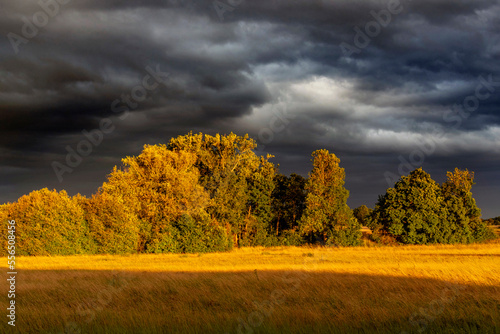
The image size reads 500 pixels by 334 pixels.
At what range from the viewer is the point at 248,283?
2045 centimetres

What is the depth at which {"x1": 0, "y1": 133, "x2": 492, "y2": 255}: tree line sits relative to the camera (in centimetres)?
4741

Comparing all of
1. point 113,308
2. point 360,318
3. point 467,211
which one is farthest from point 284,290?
point 467,211

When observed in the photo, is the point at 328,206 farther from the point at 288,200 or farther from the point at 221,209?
the point at 221,209

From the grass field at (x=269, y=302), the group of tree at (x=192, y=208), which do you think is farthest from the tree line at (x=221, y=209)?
the grass field at (x=269, y=302)

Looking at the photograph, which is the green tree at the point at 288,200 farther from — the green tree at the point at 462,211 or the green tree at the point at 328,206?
the green tree at the point at 462,211

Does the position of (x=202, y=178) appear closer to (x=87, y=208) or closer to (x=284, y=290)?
(x=87, y=208)

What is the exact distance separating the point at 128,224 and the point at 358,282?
35.0m

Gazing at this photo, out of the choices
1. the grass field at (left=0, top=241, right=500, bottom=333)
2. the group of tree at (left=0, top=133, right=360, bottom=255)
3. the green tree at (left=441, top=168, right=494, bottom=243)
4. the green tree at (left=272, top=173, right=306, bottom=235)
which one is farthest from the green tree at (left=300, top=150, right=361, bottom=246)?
the grass field at (left=0, top=241, right=500, bottom=333)

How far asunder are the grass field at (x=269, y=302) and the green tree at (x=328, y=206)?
33995 mm

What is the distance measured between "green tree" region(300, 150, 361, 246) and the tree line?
0.14m

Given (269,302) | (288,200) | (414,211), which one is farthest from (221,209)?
(269,302)

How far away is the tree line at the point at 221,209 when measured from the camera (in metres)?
47.4

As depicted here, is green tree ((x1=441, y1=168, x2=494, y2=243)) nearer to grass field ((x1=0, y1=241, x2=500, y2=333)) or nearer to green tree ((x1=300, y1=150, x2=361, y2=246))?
green tree ((x1=300, y1=150, x2=361, y2=246))

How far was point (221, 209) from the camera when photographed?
56406mm
